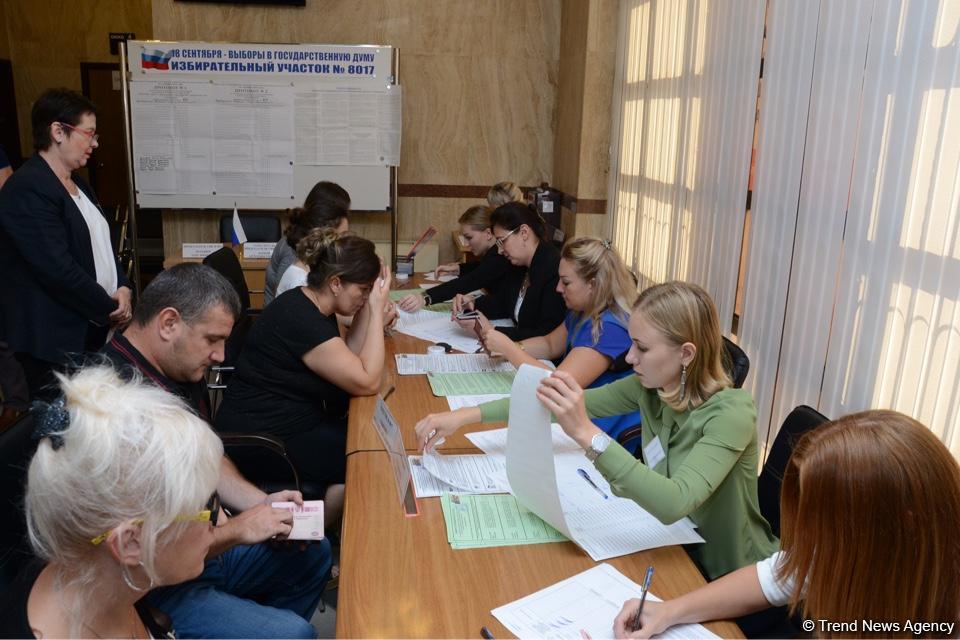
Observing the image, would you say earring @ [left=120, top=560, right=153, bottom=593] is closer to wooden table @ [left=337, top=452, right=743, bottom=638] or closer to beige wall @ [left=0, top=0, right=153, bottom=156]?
wooden table @ [left=337, top=452, right=743, bottom=638]

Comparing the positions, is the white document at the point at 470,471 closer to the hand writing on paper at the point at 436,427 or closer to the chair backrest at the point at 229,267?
the hand writing on paper at the point at 436,427

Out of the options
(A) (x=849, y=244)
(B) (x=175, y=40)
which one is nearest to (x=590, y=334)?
(A) (x=849, y=244)

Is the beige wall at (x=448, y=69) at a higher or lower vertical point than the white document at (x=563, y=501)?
higher

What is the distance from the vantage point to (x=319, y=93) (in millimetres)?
5578

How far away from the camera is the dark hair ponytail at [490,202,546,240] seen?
3375 mm

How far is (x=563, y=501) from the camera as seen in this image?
5.79 ft

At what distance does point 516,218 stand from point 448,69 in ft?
9.66

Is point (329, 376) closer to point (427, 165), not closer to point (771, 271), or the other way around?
point (771, 271)

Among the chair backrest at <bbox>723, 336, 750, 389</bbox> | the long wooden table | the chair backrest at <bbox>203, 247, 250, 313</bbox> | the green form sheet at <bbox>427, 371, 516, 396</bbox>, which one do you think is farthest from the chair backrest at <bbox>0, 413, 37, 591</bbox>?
the chair backrest at <bbox>203, 247, 250, 313</bbox>

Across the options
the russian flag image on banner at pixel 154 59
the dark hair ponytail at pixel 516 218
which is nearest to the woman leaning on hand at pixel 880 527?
the dark hair ponytail at pixel 516 218

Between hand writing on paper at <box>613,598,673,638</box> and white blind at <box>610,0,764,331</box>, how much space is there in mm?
1854

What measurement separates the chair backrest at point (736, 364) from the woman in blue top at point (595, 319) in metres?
0.39

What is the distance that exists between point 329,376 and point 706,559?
1303 mm

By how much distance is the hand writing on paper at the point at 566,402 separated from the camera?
1.51 m
